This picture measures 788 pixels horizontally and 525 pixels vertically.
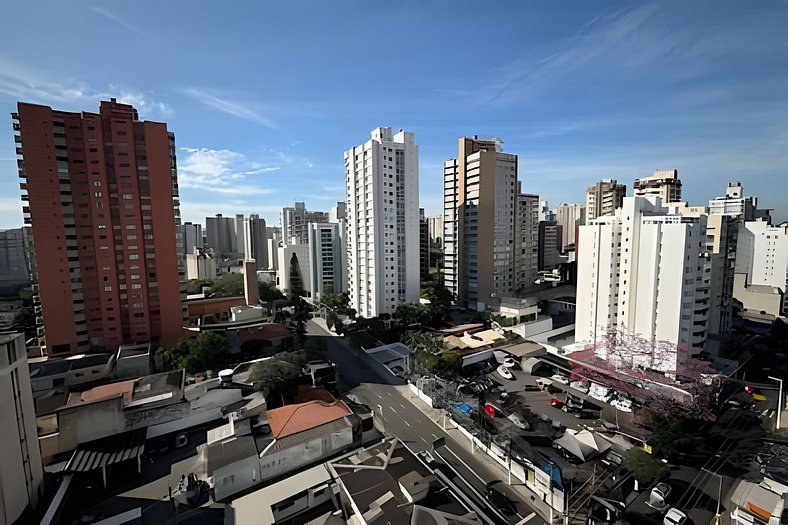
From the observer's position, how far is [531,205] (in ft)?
138

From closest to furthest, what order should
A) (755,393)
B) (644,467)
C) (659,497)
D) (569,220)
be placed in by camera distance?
(659,497) < (644,467) < (755,393) < (569,220)

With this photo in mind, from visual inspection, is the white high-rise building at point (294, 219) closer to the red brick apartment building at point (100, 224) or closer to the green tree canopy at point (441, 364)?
the red brick apartment building at point (100, 224)

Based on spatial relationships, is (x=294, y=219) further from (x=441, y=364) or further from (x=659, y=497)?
(x=659, y=497)

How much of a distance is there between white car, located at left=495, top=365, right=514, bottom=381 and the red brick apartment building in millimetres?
A: 25324

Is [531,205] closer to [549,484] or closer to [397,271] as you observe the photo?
[397,271]

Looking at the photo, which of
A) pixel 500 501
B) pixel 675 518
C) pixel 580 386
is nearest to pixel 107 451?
pixel 500 501

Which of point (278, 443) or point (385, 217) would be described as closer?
point (278, 443)

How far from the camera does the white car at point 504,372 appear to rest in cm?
2289

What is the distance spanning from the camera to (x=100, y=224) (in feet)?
78.9

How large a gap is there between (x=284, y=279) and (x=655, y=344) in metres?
47.6

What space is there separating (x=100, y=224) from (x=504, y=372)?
30.6m

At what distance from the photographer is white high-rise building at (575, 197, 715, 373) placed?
69.4 ft

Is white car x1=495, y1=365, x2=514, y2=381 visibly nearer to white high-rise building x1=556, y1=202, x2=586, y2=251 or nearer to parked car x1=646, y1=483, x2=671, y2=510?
parked car x1=646, y1=483, x2=671, y2=510

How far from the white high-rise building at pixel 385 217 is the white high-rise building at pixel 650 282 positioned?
16398 millimetres
